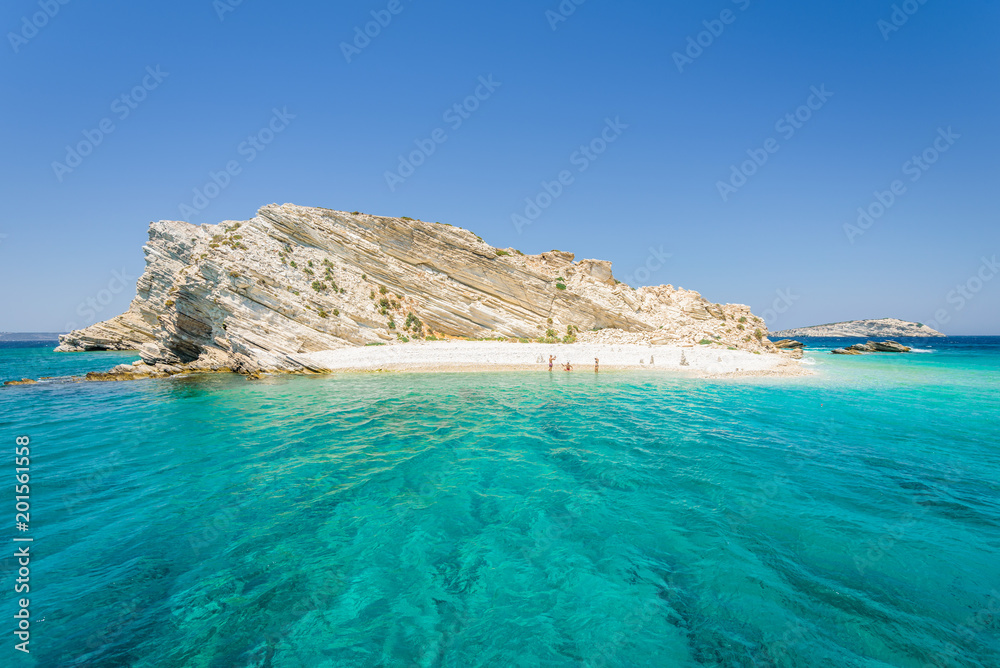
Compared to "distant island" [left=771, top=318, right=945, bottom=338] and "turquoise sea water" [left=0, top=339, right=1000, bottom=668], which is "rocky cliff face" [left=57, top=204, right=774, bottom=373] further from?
"distant island" [left=771, top=318, right=945, bottom=338]

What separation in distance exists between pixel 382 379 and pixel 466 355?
8.89 meters

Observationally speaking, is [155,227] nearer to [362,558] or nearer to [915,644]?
[362,558]

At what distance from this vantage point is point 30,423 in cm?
1600

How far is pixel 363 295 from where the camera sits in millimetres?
37938

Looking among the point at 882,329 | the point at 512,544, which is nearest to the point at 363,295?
the point at 512,544

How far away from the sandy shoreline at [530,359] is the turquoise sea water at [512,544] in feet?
47.1

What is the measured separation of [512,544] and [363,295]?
34.5 meters

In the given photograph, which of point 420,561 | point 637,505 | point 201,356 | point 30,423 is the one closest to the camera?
point 420,561

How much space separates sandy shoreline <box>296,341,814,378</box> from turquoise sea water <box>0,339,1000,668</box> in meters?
14.3

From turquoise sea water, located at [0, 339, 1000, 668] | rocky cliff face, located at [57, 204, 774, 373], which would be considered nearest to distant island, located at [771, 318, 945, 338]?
rocky cliff face, located at [57, 204, 774, 373]

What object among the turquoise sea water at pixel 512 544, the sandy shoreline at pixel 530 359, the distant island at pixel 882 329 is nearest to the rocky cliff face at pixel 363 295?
the sandy shoreline at pixel 530 359

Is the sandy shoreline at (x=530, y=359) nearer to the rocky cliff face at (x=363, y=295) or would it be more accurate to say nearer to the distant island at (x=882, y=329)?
the rocky cliff face at (x=363, y=295)

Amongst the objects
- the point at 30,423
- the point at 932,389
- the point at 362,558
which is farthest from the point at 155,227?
the point at 932,389

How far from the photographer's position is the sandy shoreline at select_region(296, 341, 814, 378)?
29.4 metres
